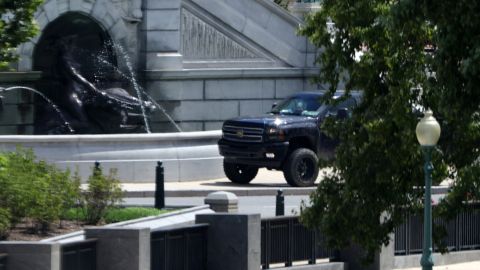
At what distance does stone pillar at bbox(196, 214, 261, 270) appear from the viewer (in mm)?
23172

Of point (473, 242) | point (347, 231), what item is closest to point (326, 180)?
point (347, 231)

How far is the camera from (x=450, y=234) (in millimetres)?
27469

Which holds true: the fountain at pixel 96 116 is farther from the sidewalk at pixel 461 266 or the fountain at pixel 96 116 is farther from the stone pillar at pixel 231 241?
the stone pillar at pixel 231 241

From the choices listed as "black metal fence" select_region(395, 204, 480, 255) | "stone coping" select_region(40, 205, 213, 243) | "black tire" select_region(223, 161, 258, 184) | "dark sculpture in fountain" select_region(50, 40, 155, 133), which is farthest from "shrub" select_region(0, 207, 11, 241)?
"dark sculpture in fountain" select_region(50, 40, 155, 133)

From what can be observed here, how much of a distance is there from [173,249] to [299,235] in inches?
126

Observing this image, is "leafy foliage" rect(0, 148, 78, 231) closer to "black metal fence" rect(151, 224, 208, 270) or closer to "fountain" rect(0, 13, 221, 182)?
"black metal fence" rect(151, 224, 208, 270)

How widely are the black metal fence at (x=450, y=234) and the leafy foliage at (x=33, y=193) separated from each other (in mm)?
5993

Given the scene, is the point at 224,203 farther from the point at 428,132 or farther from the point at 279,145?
the point at 279,145

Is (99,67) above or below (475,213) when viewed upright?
above

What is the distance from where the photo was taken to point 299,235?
24766 millimetres

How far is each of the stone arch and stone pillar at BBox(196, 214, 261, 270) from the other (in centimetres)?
1580

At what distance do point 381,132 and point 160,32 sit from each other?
2021 centimetres

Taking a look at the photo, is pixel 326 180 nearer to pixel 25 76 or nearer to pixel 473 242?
pixel 473 242

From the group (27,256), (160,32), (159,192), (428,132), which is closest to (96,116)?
(160,32)
